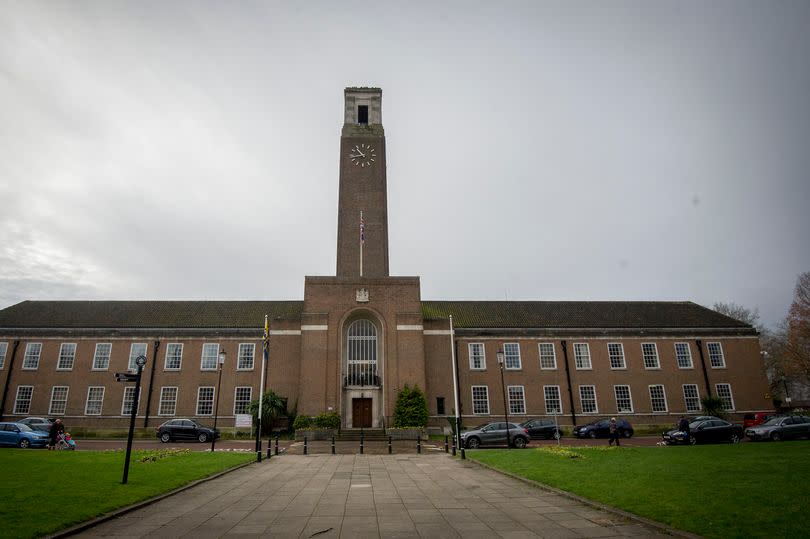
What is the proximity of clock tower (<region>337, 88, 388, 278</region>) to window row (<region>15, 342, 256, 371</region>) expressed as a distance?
33.4 ft

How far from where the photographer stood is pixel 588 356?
38375mm

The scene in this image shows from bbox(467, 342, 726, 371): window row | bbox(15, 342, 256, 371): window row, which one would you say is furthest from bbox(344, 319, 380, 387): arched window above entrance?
bbox(15, 342, 256, 371): window row

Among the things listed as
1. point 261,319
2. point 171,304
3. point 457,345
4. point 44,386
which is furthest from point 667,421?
point 44,386

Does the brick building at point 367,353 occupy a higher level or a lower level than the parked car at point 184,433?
higher

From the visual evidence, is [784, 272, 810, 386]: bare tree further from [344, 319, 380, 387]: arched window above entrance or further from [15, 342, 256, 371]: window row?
[15, 342, 256, 371]: window row

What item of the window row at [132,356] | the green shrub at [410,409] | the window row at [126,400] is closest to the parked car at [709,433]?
the green shrub at [410,409]

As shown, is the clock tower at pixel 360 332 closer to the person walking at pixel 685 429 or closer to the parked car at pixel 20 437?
the parked car at pixel 20 437

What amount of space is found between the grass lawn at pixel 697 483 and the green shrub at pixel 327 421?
47.1ft

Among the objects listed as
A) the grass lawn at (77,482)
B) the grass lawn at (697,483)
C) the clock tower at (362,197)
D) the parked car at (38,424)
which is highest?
the clock tower at (362,197)

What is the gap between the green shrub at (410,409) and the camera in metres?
30.4

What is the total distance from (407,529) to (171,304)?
4036cm

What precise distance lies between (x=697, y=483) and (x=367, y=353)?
83.7 feet

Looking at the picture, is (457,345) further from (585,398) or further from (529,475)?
(529,475)

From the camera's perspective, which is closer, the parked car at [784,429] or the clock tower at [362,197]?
the parked car at [784,429]
